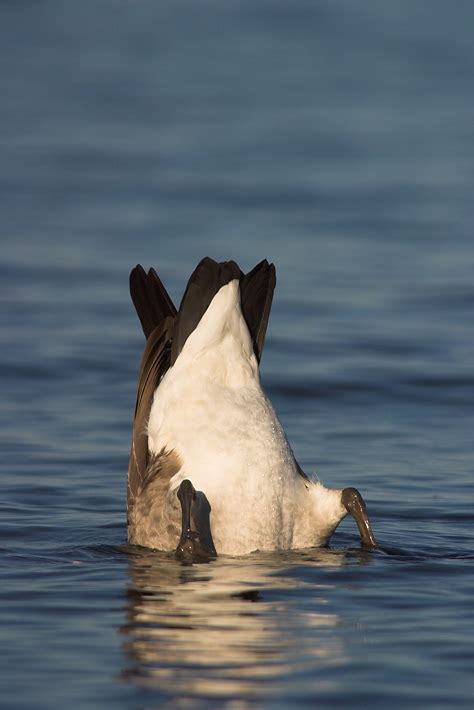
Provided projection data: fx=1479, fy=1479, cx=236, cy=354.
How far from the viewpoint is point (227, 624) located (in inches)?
245

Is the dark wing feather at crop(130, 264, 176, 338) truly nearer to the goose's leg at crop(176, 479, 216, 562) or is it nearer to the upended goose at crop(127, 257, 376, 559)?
the upended goose at crop(127, 257, 376, 559)

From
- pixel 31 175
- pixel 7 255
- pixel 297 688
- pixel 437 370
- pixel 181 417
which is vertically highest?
pixel 31 175

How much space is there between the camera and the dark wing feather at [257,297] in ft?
27.3

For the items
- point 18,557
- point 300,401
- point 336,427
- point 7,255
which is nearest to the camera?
point 18,557

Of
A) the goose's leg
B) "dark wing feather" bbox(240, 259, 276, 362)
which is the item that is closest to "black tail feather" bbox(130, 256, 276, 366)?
"dark wing feather" bbox(240, 259, 276, 362)

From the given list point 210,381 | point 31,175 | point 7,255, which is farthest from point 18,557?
point 31,175

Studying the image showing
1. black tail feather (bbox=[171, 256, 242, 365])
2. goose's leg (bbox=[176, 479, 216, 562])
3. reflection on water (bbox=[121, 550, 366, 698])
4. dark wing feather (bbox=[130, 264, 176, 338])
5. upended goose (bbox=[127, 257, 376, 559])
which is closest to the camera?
reflection on water (bbox=[121, 550, 366, 698])

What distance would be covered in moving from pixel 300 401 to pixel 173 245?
5.58 m

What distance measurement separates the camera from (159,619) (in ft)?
20.7

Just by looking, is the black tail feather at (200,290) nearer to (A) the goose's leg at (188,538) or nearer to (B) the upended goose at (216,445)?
(B) the upended goose at (216,445)

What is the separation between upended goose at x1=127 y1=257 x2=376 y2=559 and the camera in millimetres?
7723

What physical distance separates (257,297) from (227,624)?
2583 millimetres

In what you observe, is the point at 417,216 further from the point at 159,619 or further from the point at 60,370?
the point at 159,619

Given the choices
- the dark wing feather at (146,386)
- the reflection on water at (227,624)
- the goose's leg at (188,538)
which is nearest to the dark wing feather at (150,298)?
the dark wing feather at (146,386)
